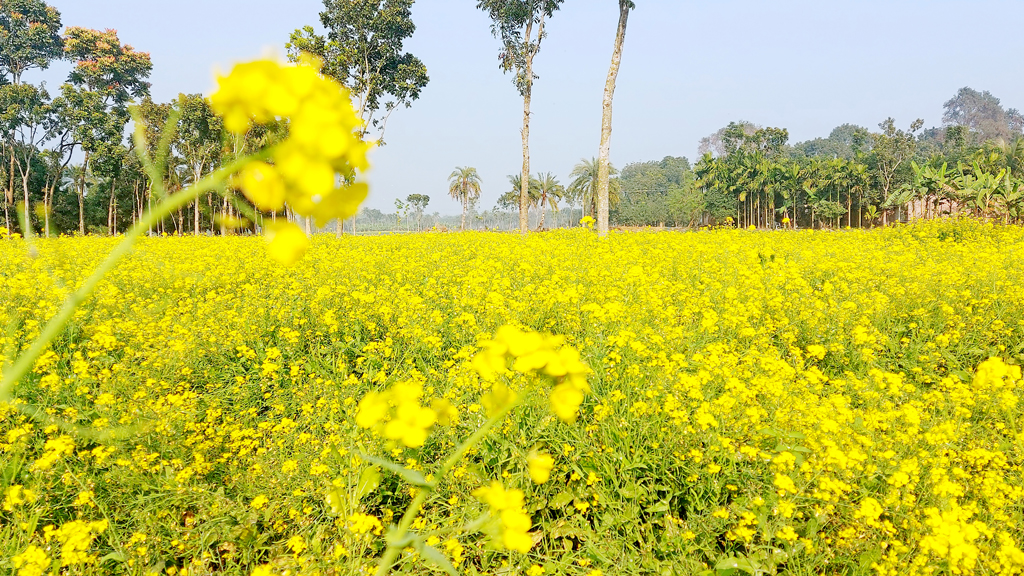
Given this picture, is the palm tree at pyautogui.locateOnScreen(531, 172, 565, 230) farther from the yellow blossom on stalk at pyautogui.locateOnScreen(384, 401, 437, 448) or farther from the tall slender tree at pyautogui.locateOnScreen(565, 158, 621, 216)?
the yellow blossom on stalk at pyautogui.locateOnScreen(384, 401, 437, 448)

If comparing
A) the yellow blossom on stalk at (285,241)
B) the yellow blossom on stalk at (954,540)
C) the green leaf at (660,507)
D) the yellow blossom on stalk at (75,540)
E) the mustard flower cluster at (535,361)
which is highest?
the yellow blossom on stalk at (285,241)

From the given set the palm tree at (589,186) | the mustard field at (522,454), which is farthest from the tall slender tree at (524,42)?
the palm tree at (589,186)

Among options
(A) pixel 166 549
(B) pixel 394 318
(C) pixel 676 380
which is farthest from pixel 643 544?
(B) pixel 394 318

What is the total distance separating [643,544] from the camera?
1765 millimetres

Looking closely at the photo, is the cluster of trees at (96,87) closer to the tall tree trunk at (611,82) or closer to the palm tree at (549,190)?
the tall tree trunk at (611,82)

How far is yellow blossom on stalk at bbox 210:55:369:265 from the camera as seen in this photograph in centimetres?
35

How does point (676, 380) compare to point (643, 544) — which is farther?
point (676, 380)

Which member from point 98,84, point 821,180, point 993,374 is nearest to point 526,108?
point 993,374

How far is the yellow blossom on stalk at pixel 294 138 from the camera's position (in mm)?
350

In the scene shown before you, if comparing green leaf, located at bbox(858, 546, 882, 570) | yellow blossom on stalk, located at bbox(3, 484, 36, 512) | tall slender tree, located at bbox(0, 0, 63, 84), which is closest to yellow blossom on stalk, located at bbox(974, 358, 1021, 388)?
green leaf, located at bbox(858, 546, 882, 570)

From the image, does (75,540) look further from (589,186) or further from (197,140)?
(589,186)

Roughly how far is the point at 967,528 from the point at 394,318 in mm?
3244

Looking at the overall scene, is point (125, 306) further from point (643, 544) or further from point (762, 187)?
point (762, 187)

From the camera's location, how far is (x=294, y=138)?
346mm
